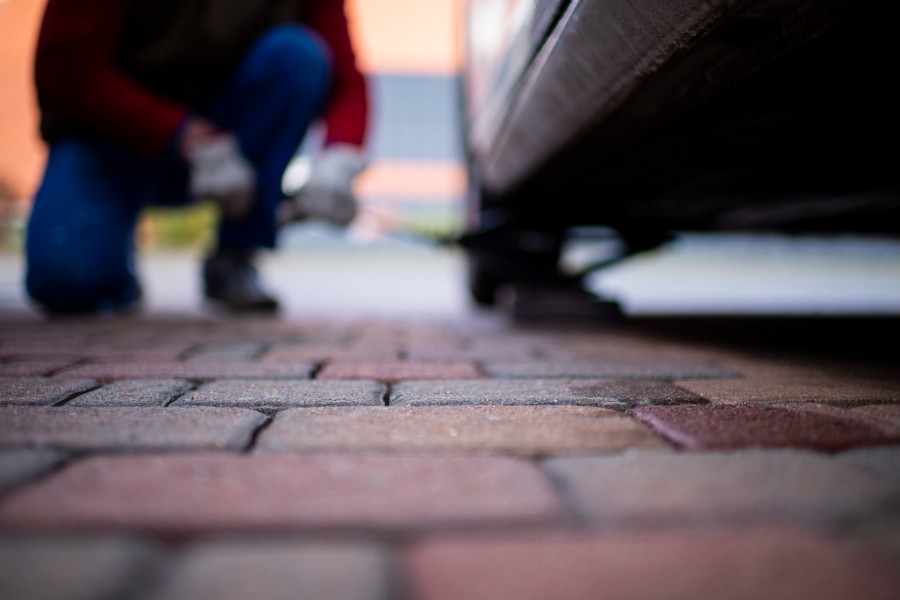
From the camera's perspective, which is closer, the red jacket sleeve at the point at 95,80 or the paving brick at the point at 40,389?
the paving brick at the point at 40,389

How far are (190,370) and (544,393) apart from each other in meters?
0.62

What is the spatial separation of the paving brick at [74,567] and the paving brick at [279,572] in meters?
0.02

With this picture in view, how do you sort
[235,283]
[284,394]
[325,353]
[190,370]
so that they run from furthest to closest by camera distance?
[235,283], [325,353], [190,370], [284,394]

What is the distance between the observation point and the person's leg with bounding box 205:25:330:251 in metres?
2.34

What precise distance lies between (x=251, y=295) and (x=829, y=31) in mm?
2084

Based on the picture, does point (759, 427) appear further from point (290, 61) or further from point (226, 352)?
point (290, 61)

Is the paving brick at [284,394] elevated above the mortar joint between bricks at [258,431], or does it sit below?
above

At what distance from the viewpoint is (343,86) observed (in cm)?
258

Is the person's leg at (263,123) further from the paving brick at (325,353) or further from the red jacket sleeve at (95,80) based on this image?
the paving brick at (325,353)

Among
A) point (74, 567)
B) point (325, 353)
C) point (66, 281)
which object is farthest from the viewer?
point (66, 281)

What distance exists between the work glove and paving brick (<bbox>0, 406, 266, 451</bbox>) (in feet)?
4.79

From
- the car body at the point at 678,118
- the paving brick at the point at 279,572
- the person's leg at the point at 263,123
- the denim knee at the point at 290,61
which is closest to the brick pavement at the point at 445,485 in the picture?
the paving brick at the point at 279,572

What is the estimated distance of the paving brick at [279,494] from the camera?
0.48 metres

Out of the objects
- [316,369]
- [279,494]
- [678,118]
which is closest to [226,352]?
[316,369]
